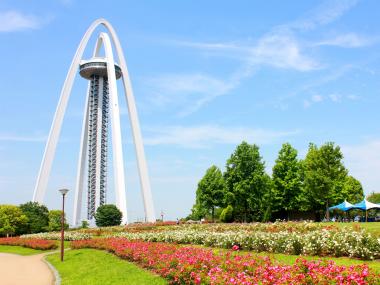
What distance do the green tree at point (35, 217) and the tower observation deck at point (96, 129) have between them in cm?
2239

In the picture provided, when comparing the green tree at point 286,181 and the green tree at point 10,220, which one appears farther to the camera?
the green tree at point 286,181

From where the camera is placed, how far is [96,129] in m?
71.6

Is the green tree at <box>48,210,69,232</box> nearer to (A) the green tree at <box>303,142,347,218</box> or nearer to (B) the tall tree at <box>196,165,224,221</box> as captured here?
(B) the tall tree at <box>196,165,224,221</box>

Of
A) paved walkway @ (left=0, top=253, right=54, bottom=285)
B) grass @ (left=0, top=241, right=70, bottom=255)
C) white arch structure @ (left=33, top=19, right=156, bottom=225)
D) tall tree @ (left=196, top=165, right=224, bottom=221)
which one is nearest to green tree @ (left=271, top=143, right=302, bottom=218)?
tall tree @ (left=196, top=165, right=224, bottom=221)

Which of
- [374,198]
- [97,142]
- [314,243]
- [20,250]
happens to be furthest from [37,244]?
[374,198]

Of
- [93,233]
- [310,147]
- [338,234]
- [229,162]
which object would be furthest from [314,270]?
[310,147]

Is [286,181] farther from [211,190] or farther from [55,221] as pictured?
[55,221]

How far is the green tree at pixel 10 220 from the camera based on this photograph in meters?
40.7

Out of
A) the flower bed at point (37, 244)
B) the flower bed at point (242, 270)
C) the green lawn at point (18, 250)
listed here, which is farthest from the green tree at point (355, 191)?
the flower bed at point (242, 270)

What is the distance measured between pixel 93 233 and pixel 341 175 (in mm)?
24172

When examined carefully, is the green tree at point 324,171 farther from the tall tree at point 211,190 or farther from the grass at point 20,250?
the grass at point 20,250

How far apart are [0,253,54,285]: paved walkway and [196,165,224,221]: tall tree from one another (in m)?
29.5

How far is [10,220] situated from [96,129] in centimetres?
3211

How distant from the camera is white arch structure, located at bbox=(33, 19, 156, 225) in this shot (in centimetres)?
5731
